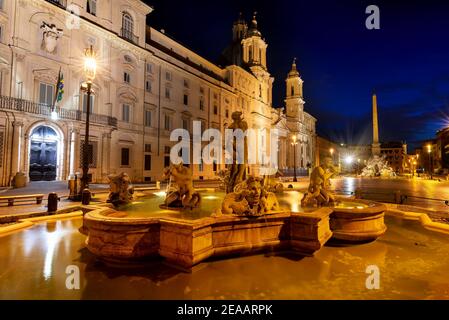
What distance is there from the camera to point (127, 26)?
2744 centimetres

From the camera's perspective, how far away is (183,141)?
110 ft

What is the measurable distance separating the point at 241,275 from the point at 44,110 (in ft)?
74.0

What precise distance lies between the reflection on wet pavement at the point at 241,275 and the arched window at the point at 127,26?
89.3ft

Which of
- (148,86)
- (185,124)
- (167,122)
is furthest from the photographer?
(185,124)

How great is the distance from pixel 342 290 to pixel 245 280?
1413 mm

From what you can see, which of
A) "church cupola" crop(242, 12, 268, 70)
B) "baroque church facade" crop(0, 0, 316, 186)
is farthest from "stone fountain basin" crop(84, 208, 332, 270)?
"church cupola" crop(242, 12, 268, 70)

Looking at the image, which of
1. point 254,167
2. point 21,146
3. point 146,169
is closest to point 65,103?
point 21,146

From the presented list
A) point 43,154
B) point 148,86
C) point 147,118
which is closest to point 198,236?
point 43,154

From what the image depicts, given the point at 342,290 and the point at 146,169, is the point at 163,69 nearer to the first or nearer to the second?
the point at 146,169

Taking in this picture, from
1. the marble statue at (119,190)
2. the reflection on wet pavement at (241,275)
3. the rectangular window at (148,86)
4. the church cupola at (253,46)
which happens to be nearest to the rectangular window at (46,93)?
the rectangular window at (148,86)

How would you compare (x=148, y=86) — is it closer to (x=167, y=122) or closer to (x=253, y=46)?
(x=167, y=122)

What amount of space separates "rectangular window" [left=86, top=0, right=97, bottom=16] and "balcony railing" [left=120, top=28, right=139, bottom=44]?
9.75 ft

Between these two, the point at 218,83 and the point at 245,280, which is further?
the point at 218,83
